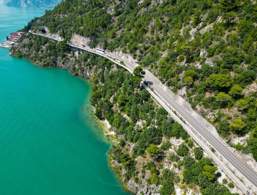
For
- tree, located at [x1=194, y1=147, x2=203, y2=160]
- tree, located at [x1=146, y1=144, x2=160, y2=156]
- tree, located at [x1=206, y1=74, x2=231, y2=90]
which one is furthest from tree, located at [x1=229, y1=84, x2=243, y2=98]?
tree, located at [x1=146, y1=144, x2=160, y2=156]

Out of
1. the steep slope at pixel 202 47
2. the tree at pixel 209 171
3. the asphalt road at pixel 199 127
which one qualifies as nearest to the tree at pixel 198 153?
the asphalt road at pixel 199 127

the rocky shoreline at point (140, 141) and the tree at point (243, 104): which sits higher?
the tree at point (243, 104)

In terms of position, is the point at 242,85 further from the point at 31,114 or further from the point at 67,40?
the point at 67,40

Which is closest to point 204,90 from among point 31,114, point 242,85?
point 242,85

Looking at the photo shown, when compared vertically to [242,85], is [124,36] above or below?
below

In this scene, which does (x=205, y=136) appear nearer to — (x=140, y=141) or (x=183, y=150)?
(x=183, y=150)

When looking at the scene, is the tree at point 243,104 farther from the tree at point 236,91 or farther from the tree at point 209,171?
the tree at point 209,171

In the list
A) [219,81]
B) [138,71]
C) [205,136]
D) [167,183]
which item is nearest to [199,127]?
[205,136]

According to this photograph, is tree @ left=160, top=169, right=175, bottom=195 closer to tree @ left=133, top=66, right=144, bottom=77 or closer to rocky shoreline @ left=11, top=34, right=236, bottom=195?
rocky shoreline @ left=11, top=34, right=236, bottom=195
